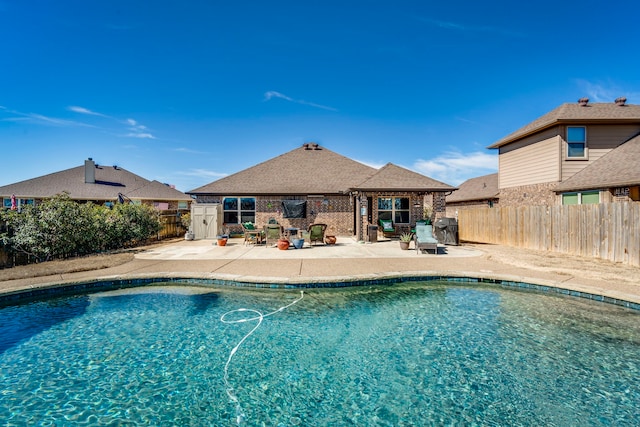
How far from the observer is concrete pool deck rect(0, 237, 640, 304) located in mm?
6926

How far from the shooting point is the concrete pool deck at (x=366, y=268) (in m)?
6.93

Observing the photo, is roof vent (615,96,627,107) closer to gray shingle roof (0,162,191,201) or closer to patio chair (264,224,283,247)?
patio chair (264,224,283,247)

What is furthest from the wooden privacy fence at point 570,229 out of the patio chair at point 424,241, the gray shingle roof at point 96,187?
→ the gray shingle roof at point 96,187

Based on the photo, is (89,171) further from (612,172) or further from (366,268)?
(612,172)

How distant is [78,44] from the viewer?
11.6 metres

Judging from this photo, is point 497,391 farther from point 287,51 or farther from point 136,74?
point 136,74

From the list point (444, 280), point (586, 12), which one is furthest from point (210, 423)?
point (586, 12)

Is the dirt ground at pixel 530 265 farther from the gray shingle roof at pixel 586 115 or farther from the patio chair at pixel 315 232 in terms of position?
the gray shingle roof at pixel 586 115

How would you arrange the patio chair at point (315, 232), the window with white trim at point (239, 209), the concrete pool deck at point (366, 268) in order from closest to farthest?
1. the concrete pool deck at point (366, 268)
2. the patio chair at point (315, 232)
3. the window with white trim at point (239, 209)

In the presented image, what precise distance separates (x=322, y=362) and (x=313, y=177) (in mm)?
16199

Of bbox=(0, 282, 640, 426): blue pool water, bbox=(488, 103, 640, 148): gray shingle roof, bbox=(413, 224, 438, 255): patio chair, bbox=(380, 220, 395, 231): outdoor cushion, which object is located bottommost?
bbox=(0, 282, 640, 426): blue pool water

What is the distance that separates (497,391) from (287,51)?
1556 centimetres

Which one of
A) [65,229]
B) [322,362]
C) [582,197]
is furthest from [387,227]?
[65,229]

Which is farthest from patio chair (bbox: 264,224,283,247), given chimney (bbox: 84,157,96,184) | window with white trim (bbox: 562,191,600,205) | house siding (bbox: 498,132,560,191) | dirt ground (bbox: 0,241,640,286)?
chimney (bbox: 84,157,96,184)
